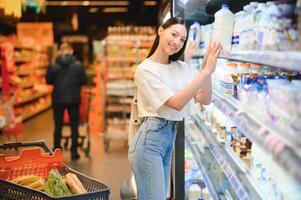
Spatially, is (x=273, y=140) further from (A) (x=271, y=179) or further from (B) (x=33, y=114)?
(B) (x=33, y=114)

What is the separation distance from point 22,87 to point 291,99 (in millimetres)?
11856

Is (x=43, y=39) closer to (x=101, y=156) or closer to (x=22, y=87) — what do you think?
(x=22, y=87)

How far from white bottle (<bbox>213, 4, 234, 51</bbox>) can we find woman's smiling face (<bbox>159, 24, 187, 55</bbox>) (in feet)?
0.70

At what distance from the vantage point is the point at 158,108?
270 cm

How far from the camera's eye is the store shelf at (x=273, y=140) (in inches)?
51.9

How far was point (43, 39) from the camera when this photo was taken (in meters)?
14.9

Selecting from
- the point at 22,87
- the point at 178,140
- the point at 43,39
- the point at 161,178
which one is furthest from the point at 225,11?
the point at 43,39

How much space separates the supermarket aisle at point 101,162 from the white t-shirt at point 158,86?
2.65 m

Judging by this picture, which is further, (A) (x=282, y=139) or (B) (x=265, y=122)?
(B) (x=265, y=122)

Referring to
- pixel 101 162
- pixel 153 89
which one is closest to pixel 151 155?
pixel 153 89

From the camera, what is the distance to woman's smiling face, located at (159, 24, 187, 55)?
9.12 ft

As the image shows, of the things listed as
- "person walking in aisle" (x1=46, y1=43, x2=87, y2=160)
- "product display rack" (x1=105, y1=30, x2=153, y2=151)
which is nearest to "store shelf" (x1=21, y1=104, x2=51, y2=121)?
"product display rack" (x1=105, y1=30, x2=153, y2=151)

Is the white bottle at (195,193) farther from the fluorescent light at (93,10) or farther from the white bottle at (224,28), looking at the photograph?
the fluorescent light at (93,10)

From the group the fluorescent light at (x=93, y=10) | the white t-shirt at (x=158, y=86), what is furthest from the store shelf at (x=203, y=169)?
the fluorescent light at (x=93, y=10)
